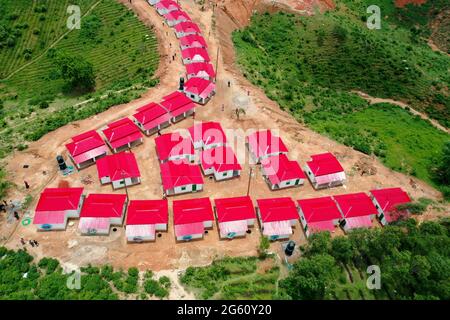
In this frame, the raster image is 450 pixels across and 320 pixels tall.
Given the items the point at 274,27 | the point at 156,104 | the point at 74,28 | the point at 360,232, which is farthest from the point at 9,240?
the point at 274,27

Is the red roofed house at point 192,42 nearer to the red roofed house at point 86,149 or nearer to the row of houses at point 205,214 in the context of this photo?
the red roofed house at point 86,149

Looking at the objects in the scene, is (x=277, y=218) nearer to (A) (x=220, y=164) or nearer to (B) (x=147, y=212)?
(A) (x=220, y=164)

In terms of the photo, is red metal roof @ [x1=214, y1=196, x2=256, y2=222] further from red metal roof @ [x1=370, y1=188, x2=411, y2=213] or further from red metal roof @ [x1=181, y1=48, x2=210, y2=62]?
red metal roof @ [x1=181, y1=48, x2=210, y2=62]

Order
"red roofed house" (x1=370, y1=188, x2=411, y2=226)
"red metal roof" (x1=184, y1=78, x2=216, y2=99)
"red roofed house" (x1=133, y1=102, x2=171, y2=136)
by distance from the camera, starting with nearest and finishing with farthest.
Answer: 1. "red roofed house" (x1=370, y1=188, x2=411, y2=226)
2. "red roofed house" (x1=133, y1=102, x2=171, y2=136)
3. "red metal roof" (x1=184, y1=78, x2=216, y2=99)

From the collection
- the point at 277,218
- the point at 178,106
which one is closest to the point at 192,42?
the point at 178,106

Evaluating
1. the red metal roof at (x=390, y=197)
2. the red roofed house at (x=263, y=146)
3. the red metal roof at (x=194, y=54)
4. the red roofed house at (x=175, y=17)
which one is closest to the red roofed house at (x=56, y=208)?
the red roofed house at (x=263, y=146)

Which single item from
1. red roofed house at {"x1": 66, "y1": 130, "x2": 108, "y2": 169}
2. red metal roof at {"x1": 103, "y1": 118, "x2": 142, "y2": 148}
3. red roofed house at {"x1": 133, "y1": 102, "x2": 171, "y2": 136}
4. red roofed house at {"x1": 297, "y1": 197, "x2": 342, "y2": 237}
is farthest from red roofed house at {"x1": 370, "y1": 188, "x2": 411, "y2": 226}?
red roofed house at {"x1": 66, "y1": 130, "x2": 108, "y2": 169}
